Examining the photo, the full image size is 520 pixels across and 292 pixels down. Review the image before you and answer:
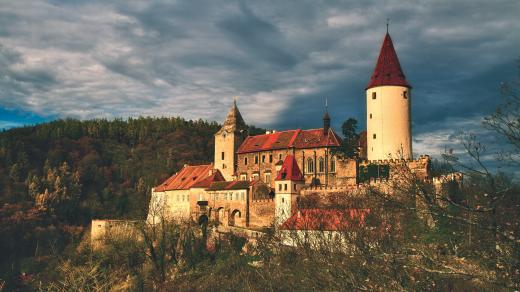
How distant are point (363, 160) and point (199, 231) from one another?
18.5 m

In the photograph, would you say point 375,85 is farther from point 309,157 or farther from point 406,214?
point 406,214

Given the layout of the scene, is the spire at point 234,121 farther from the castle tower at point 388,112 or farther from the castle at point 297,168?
the castle tower at point 388,112

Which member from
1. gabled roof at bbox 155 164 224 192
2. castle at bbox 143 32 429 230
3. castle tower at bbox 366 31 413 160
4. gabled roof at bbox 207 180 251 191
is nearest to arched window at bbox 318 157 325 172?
Result: castle at bbox 143 32 429 230

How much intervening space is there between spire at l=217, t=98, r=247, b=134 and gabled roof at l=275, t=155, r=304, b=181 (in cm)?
1516

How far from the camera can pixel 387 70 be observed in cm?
5431

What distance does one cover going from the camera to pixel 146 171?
395 feet

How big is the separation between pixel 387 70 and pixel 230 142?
2195 cm

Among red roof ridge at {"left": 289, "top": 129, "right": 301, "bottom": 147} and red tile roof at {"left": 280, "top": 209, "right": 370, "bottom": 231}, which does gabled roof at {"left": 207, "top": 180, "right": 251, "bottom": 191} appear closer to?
red roof ridge at {"left": 289, "top": 129, "right": 301, "bottom": 147}

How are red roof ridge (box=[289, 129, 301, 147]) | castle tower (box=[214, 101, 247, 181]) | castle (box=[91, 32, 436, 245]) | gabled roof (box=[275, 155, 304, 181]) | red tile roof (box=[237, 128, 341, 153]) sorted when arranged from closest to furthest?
castle (box=[91, 32, 436, 245]) → gabled roof (box=[275, 155, 304, 181]) → red tile roof (box=[237, 128, 341, 153]) → red roof ridge (box=[289, 129, 301, 147]) → castle tower (box=[214, 101, 247, 181])

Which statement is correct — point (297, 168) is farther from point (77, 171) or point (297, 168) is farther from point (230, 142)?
point (77, 171)

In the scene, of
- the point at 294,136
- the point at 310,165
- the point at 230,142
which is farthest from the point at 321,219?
the point at 230,142

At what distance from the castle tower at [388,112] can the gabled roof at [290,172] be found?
25.0 feet

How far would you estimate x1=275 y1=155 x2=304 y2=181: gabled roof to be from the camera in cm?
5215

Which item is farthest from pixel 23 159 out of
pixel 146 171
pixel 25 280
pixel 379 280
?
pixel 379 280
